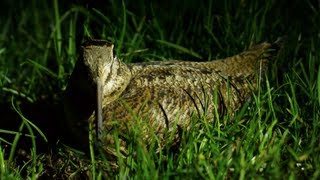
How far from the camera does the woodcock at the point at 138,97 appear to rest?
3354 millimetres

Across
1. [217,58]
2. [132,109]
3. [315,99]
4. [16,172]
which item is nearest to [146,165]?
[132,109]

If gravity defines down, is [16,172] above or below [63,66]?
below

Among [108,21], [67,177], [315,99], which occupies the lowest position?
[67,177]

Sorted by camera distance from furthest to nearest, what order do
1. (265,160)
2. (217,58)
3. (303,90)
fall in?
(217,58) < (303,90) < (265,160)

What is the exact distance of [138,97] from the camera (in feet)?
11.8

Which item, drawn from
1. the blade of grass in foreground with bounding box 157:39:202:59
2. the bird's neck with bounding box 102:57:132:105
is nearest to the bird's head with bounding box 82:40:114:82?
the bird's neck with bounding box 102:57:132:105

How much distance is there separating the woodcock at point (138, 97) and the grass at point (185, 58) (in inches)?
4.9

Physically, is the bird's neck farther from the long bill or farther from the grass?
the grass

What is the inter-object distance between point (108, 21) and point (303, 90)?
1.62m

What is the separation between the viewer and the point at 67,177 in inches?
137

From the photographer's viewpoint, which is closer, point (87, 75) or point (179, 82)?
point (87, 75)

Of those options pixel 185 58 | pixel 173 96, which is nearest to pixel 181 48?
pixel 185 58

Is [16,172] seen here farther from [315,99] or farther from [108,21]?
[315,99]

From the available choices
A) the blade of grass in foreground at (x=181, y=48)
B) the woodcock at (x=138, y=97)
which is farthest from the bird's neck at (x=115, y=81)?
the blade of grass in foreground at (x=181, y=48)
